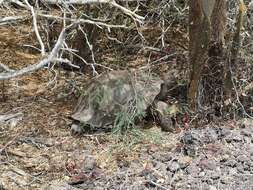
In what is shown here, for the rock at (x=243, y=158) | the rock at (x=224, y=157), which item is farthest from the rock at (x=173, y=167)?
the rock at (x=243, y=158)

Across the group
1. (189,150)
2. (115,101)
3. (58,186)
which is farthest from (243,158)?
(58,186)

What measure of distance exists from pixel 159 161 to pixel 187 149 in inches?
8.3

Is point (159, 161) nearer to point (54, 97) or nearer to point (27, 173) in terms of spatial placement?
point (27, 173)

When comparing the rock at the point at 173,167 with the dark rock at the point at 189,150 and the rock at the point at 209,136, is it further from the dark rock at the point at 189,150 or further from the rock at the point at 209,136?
the rock at the point at 209,136

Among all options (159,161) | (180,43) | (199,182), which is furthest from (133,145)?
(180,43)

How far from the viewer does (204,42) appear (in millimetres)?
3766

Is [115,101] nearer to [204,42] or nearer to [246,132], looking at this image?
[204,42]

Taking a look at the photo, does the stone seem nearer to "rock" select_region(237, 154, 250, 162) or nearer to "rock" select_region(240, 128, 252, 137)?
"rock" select_region(237, 154, 250, 162)

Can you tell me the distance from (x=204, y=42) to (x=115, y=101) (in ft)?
2.33

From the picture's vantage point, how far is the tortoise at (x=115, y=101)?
3752 millimetres

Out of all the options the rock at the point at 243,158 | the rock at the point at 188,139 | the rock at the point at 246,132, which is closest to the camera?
the rock at the point at 243,158

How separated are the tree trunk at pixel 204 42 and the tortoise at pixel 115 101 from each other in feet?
0.88

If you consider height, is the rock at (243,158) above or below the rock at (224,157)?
above

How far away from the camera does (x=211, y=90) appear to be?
3.91 m
